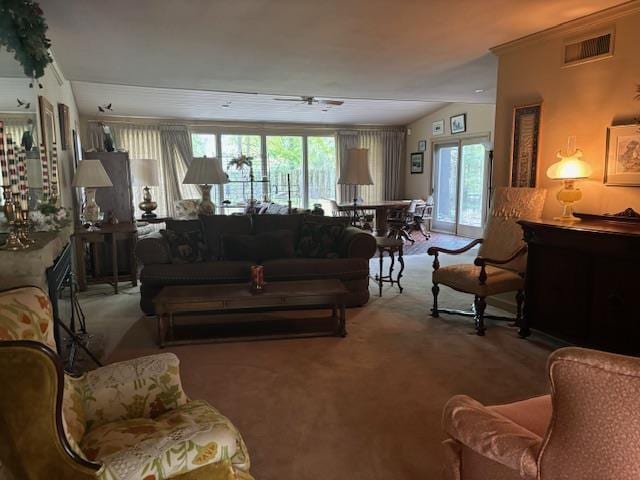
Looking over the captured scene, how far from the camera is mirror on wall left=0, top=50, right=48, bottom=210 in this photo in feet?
8.68

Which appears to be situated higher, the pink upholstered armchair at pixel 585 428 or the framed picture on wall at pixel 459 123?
the framed picture on wall at pixel 459 123

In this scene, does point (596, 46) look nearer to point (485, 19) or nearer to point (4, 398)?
point (485, 19)

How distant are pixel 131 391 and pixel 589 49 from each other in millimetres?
3827

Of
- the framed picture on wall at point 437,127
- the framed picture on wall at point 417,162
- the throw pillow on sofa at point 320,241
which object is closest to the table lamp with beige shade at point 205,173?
the throw pillow on sofa at point 320,241

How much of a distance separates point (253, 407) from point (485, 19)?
3.14 m

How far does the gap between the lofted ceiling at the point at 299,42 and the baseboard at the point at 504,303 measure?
94.2 inches

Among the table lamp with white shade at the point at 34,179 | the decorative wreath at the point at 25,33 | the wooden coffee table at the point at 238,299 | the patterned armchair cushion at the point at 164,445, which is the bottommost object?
the wooden coffee table at the point at 238,299

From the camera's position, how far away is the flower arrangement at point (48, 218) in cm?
277

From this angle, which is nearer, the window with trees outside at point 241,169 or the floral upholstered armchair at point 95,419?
the floral upholstered armchair at point 95,419

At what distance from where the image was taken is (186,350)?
3.34 metres

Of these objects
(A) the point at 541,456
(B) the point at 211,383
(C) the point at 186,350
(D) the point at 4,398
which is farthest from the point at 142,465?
(C) the point at 186,350

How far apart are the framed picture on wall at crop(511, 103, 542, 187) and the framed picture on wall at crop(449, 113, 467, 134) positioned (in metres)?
4.99

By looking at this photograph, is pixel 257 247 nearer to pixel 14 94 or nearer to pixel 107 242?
pixel 107 242

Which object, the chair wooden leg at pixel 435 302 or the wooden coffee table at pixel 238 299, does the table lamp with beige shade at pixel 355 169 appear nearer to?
the chair wooden leg at pixel 435 302
